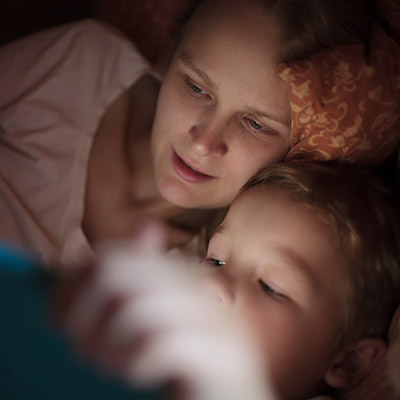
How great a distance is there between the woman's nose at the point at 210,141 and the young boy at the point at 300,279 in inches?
3.2

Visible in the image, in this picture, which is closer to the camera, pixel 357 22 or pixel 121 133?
pixel 357 22

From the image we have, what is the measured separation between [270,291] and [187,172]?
0.92 ft

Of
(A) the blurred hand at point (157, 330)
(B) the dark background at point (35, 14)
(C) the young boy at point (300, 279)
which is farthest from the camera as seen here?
(B) the dark background at point (35, 14)

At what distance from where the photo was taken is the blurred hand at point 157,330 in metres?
0.45

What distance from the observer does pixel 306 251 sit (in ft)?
2.26

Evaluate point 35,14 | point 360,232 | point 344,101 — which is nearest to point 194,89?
point 344,101

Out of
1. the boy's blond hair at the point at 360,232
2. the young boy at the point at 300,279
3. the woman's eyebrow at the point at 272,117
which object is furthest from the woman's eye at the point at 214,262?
the woman's eyebrow at the point at 272,117

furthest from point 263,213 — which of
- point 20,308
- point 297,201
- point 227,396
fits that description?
point 20,308

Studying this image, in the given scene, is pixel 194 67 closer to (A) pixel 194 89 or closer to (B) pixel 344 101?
(A) pixel 194 89

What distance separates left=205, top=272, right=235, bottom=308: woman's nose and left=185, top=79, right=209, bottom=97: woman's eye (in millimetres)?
319

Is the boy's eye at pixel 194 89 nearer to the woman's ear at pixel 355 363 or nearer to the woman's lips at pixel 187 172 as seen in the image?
the woman's lips at pixel 187 172

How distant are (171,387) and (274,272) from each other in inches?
10.1

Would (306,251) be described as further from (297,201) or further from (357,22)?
(357,22)

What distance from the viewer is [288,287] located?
26.6 inches
